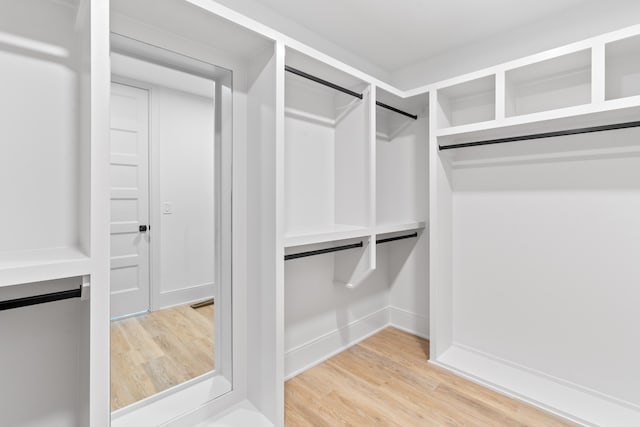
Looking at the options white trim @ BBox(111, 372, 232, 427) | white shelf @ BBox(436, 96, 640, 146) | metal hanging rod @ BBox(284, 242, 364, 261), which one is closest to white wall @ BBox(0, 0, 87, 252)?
white trim @ BBox(111, 372, 232, 427)

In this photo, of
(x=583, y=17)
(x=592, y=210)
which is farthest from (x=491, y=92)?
(x=592, y=210)

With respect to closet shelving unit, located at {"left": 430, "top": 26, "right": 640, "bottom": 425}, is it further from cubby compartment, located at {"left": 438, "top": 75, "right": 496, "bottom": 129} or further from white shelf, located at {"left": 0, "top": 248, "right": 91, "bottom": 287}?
white shelf, located at {"left": 0, "top": 248, "right": 91, "bottom": 287}

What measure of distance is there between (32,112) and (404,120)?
249cm

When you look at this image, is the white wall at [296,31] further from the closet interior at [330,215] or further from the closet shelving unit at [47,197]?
the closet shelving unit at [47,197]

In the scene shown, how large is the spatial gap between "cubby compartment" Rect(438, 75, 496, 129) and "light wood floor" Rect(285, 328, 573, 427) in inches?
69.8

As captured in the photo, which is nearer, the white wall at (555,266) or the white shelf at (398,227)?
the white wall at (555,266)

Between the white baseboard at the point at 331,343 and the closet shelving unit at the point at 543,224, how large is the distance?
618mm

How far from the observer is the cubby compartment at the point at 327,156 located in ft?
7.11

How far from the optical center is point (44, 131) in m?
1.29

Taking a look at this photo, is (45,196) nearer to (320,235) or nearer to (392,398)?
(320,235)

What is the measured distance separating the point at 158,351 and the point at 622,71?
117 inches

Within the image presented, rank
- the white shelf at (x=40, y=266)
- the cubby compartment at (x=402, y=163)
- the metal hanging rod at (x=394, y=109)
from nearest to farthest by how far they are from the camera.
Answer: the white shelf at (x=40, y=266)
the metal hanging rod at (x=394, y=109)
the cubby compartment at (x=402, y=163)

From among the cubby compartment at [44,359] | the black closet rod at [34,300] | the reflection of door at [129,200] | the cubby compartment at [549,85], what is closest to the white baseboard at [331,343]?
the reflection of door at [129,200]

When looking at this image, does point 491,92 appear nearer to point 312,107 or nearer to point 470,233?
point 470,233
